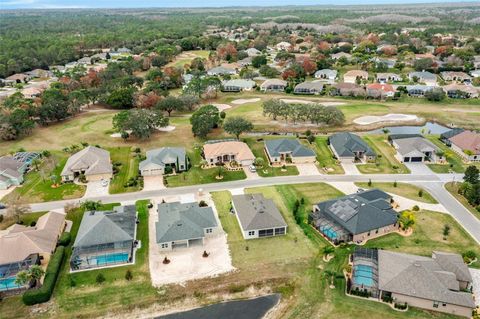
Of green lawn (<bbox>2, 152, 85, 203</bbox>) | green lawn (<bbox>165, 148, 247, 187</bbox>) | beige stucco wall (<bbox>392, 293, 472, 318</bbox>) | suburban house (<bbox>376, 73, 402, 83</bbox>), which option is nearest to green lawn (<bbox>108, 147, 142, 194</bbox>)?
green lawn (<bbox>2, 152, 85, 203</bbox>)

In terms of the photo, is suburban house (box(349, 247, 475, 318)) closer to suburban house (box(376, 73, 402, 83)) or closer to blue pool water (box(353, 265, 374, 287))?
blue pool water (box(353, 265, 374, 287))

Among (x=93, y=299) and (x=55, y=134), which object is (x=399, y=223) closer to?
(x=93, y=299)

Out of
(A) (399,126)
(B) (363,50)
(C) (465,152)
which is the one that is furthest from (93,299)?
(B) (363,50)

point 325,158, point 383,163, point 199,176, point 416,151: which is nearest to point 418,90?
point 416,151

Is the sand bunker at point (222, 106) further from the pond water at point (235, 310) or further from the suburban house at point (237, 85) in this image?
the pond water at point (235, 310)

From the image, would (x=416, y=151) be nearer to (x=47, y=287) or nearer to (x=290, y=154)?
(x=290, y=154)
